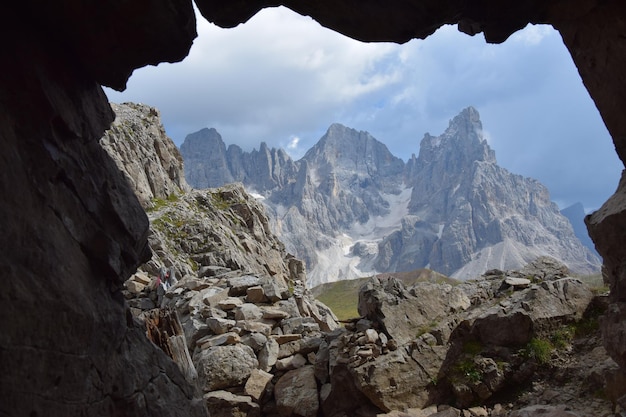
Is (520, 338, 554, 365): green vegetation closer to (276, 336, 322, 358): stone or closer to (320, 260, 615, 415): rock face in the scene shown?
(320, 260, 615, 415): rock face

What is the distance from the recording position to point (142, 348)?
13242 millimetres

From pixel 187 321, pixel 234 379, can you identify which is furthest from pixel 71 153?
pixel 187 321

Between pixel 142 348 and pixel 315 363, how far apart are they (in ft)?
45.3

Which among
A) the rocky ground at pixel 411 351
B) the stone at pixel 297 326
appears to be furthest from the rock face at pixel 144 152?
the rocky ground at pixel 411 351

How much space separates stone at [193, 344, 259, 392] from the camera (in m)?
23.8

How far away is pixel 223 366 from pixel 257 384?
2079 millimetres

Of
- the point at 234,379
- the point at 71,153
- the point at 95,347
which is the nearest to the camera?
the point at 95,347

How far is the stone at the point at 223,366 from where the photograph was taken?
23766mm

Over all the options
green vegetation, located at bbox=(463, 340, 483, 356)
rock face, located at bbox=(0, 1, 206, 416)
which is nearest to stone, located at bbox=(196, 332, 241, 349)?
rock face, located at bbox=(0, 1, 206, 416)

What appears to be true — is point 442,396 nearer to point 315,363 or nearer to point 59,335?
point 315,363

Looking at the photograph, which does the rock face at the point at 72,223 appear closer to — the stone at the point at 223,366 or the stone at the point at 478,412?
the stone at the point at 223,366

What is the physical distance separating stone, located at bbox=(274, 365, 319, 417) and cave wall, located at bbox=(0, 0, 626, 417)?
975 centimetres

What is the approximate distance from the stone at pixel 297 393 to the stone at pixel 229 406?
1.34 m

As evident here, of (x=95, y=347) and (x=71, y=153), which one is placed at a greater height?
(x=71, y=153)
